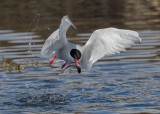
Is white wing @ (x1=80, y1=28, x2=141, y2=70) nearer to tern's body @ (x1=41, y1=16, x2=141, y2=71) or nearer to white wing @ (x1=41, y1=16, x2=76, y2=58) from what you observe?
tern's body @ (x1=41, y1=16, x2=141, y2=71)

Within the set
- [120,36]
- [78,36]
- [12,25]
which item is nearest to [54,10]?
[12,25]

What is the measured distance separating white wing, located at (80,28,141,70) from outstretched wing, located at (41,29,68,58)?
1.45 feet

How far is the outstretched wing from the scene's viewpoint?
8.42 meters

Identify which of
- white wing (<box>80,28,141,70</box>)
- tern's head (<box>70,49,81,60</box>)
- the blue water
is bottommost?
the blue water

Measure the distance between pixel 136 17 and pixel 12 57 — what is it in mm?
6730

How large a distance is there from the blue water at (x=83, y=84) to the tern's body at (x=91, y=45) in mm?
660

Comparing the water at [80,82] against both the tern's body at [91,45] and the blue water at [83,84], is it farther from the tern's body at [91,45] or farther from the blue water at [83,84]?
the tern's body at [91,45]

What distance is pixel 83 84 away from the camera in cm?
941

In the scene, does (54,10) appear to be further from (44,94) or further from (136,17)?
(44,94)

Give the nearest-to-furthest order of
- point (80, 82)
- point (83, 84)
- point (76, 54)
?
point (76, 54), point (83, 84), point (80, 82)

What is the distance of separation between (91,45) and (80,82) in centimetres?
135

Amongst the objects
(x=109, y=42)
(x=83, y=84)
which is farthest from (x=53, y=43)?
(x=83, y=84)

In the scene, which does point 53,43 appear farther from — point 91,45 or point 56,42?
point 91,45

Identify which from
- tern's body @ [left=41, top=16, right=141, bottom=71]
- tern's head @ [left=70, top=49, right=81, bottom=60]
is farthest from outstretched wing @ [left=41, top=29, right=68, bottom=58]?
tern's head @ [left=70, top=49, right=81, bottom=60]
